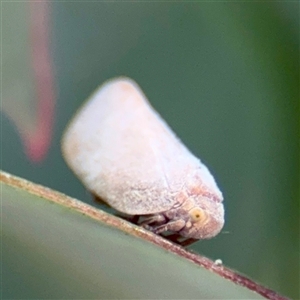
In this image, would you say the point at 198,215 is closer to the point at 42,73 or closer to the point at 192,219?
the point at 192,219

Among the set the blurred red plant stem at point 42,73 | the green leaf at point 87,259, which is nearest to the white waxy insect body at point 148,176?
the green leaf at point 87,259

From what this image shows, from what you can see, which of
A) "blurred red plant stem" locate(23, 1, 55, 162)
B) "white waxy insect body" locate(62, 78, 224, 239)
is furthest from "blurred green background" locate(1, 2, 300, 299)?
"white waxy insect body" locate(62, 78, 224, 239)

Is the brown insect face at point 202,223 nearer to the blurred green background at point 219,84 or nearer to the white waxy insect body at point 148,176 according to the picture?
the white waxy insect body at point 148,176

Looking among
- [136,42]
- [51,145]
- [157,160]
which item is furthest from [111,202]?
[136,42]

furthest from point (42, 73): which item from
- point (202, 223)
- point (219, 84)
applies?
point (202, 223)

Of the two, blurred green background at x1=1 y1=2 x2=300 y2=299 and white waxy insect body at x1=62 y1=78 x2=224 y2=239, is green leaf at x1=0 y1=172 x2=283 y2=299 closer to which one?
white waxy insect body at x1=62 y1=78 x2=224 y2=239
